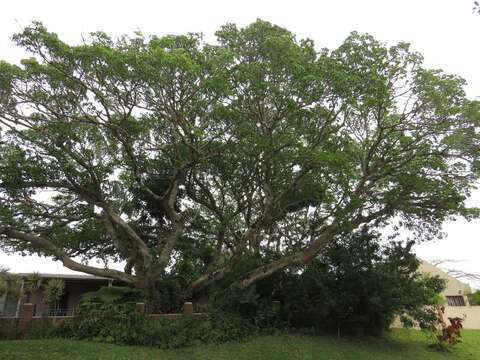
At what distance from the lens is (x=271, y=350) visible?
35.3 feet

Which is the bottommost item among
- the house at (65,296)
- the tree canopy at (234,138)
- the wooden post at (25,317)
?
the wooden post at (25,317)

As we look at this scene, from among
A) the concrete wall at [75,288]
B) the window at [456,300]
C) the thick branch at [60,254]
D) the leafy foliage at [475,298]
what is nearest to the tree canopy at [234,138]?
the thick branch at [60,254]

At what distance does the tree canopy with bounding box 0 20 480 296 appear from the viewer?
34.9 ft

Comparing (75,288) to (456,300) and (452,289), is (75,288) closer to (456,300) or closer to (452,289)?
(456,300)

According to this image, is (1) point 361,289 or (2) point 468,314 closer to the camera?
(1) point 361,289

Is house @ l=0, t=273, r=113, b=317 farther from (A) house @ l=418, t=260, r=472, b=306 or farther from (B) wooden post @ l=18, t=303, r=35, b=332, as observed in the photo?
(A) house @ l=418, t=260, r=472, b=306

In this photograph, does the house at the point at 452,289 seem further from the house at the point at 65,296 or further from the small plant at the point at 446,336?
the house at the point at 65,296

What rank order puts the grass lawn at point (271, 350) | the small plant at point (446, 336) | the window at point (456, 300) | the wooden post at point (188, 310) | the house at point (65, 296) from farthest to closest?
the window at point (456, 300), the house at point (65, 296), the small plant at point (446, 336), the wooden post at point (188, 310), the grass lawn at point (271, 350)

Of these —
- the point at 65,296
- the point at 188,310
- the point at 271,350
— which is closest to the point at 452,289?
the point at 271,350

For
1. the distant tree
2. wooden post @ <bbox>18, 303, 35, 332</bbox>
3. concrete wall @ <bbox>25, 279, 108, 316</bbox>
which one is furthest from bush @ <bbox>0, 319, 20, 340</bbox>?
the distant tree

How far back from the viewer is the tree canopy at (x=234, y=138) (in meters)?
10.6

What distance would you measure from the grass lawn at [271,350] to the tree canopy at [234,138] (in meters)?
2.79

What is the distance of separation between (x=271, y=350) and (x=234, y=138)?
662 cm

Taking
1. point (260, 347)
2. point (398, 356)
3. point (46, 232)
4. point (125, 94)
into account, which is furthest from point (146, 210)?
point (398, 356)
